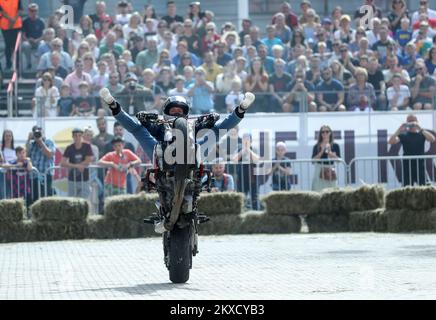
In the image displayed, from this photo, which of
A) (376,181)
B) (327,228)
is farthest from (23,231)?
(376,181)

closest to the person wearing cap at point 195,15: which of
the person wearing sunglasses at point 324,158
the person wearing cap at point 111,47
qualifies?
the person wearing cap at point 111,47

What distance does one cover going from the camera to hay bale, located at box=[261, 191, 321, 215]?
1934 centimetres

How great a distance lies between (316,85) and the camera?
24.0 metres

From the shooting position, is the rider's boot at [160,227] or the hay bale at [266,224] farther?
the hay bale at [266,224]

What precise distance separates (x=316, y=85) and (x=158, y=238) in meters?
6.15

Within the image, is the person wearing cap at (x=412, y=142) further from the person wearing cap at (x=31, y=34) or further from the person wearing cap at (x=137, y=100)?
the person wearing cap at (x=31, y=34)

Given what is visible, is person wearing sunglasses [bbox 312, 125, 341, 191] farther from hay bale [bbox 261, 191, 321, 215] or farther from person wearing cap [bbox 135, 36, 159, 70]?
person wearing cap [bbox 135, 36, 159, 70]

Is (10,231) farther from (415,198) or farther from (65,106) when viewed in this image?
(415,198)

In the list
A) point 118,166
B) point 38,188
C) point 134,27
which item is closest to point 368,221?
point 118,166

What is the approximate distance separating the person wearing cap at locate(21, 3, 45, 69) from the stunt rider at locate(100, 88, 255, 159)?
14.0 meters

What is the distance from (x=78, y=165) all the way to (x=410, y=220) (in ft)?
18.1

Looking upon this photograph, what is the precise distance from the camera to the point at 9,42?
2641 centimetres

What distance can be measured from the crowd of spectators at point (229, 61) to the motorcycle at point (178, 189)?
1033 centimetres

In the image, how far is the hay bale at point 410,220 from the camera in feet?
60.7
